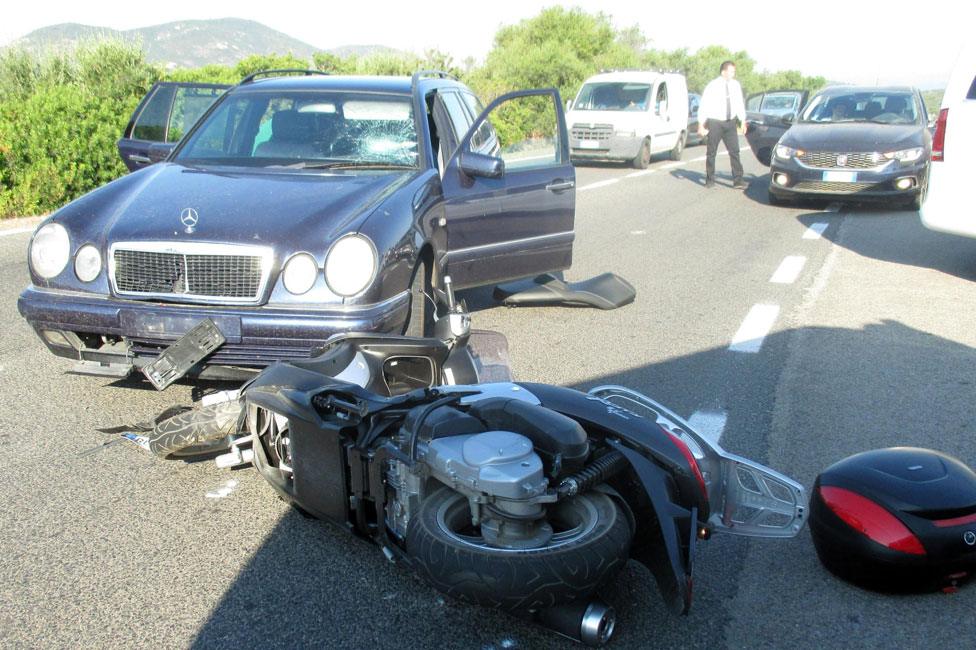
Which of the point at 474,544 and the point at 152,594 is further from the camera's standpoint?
the point at 152,594

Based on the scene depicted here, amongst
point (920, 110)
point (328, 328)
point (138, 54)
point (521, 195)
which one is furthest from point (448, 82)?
point (138, 54)

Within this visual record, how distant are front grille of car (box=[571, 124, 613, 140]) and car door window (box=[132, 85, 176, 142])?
11349mm

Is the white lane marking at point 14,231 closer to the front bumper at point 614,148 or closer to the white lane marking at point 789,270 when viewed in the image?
the white lane marking at point 789,270

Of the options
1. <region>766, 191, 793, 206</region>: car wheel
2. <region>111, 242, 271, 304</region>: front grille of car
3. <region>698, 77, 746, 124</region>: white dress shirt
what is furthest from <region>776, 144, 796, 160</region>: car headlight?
<region>111, 242, 271, 304</region>: front grille of car

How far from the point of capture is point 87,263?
4.62 m

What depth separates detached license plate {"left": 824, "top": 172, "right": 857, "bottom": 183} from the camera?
41.1ft

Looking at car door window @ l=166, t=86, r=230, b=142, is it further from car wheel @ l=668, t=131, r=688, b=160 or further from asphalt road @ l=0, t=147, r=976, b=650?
car wheel @ l=668, t=131, r=688, b=160

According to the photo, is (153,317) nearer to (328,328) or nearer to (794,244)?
(328,328)

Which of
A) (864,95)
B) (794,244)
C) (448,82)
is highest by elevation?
(448,82)

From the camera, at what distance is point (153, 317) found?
4.39 m

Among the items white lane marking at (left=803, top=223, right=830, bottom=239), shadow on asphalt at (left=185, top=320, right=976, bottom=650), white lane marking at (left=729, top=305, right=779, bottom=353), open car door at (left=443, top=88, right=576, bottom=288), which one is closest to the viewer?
shadow on asphalt at (left=185, top=320, right=976, bottom=650)

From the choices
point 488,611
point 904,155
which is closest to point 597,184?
point 904,155

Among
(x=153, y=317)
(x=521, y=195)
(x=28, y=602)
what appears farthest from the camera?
(x=521, y=195)

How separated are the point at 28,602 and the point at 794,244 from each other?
9034 mm
